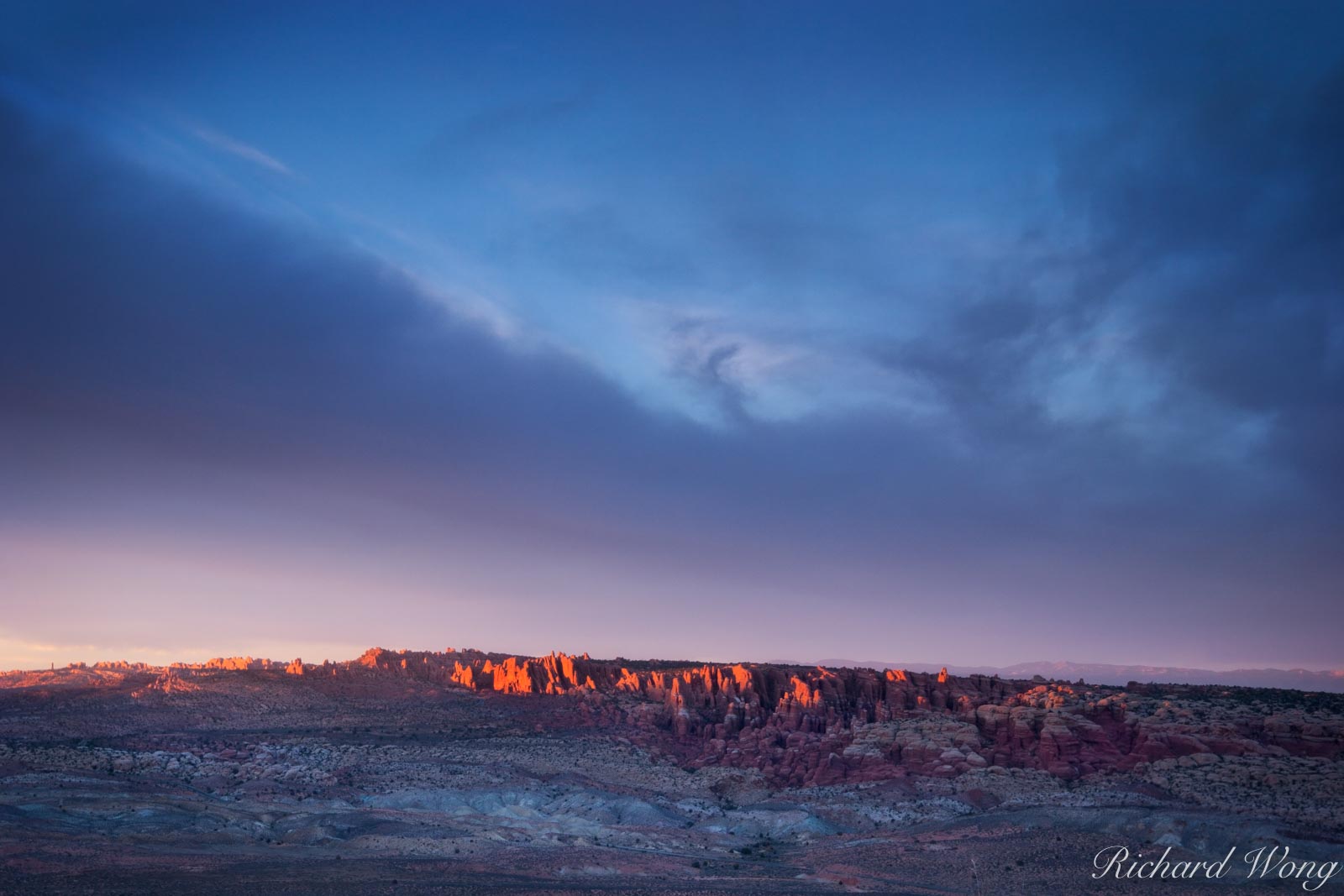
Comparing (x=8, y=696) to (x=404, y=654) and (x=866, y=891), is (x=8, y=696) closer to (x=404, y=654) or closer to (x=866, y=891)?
(x=404, y=654)

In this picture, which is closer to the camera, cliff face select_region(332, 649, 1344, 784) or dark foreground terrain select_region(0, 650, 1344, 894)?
dark foreground terrain select_region(0, 650, 1344, 894)

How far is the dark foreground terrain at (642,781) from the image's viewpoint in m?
40.2

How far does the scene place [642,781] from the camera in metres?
63.8

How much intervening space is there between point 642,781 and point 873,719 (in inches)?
807

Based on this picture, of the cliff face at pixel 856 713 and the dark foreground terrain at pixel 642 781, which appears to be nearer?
the dark foreground terrain at pixel 642 781

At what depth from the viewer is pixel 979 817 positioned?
5375cm

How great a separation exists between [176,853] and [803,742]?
144 ft

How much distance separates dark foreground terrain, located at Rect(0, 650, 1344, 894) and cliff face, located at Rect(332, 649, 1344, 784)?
8.7 inches

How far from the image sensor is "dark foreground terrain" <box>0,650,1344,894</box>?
1585 inches

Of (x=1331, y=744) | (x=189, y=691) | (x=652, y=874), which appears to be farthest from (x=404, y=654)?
(x=1331, y=744)

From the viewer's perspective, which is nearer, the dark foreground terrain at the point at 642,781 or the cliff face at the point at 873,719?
→ the dark foreground terrain at the point at 642,781

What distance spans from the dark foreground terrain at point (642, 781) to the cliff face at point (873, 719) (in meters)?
0.22

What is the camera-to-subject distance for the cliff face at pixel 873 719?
58875 millimetres

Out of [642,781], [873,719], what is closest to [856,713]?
[873,719]
